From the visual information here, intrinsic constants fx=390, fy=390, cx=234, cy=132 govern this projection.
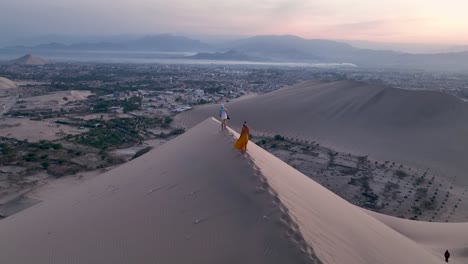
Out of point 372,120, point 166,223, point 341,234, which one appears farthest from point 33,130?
point 341,234

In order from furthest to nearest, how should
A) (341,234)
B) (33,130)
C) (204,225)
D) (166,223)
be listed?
(33,130) < (341,234) < (166,223) < (204,225)

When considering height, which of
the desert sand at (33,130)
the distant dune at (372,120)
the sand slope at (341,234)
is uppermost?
the sand slope at (341,234)

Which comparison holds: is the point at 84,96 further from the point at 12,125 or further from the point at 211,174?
the point at 211,174

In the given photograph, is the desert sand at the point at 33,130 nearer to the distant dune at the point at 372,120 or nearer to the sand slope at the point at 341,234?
the distant dune at the point at 372,120

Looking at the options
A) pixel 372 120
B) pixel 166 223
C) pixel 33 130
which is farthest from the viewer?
pixel 372 120

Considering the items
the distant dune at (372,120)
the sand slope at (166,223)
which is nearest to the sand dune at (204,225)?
the sand slope at (166,223)

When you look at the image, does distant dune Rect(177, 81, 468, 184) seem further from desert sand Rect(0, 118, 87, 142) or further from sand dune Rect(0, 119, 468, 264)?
sand dune Rect(0, 119, 468, 264)

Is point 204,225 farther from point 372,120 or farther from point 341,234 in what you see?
point 372,120
